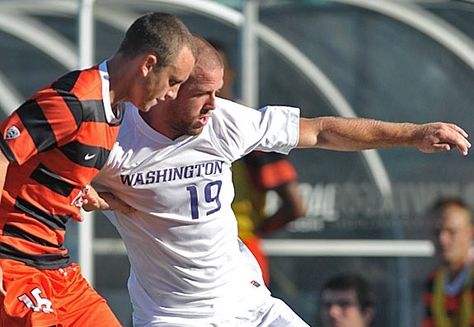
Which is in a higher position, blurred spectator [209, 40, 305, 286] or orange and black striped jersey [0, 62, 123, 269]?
blurred spectator [209, 40, 305, 286]

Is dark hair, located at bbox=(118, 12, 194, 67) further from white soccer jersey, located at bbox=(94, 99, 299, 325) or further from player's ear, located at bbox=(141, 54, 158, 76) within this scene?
white soccer jersey, located at bbox=(94, 99, 299, 325)

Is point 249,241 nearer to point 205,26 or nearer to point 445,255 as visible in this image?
point 445,255

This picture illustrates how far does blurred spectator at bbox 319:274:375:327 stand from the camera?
823cm

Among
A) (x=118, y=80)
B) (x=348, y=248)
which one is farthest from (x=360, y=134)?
(x=348, y=248)

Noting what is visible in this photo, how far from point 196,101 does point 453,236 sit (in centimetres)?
290

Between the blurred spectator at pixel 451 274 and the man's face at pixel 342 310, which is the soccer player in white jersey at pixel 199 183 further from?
the blurred spectator at pixel 451 274

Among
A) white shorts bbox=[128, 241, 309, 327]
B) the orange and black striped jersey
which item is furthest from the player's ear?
white shorts bbox=[128, 241, 309, 327]

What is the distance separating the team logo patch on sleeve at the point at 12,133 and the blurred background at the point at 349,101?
3.92 m

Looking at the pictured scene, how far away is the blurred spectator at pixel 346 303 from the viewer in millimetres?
8234

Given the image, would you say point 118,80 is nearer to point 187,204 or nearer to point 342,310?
point 187,204

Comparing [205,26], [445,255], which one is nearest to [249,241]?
[445,255]

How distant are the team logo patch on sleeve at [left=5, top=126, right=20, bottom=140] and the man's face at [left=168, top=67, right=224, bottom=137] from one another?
861 millimetres

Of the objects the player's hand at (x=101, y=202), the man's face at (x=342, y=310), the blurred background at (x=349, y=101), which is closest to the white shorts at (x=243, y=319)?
the player's hand at (x=101, y=202)

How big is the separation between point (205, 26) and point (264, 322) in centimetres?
364
